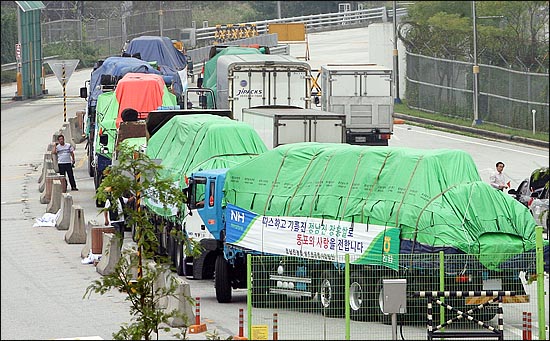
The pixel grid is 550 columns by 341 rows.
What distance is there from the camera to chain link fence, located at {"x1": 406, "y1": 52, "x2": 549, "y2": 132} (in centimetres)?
4697

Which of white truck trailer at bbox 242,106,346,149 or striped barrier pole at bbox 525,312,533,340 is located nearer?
striped barrier pole at bbox 525,312,533,340

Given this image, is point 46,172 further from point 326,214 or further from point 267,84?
point 326,214

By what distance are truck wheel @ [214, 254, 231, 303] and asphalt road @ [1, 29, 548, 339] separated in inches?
6.9

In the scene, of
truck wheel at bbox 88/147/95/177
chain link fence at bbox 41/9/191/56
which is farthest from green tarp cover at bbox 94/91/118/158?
chain link fence at bbox 41/9/191/56

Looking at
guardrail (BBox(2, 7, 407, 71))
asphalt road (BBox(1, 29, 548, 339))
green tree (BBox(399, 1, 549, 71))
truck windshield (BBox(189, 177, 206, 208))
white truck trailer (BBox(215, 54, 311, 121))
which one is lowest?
asphalt road (BBox(1, 29, 548, 339))

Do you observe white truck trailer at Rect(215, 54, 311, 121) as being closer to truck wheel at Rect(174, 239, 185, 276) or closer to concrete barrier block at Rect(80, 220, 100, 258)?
concrete barrier block at Rect(80, 220, 100, 258)

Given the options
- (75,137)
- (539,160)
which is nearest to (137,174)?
(539,160)

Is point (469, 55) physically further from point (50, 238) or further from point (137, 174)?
point (137, 174)

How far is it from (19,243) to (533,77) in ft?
82.3

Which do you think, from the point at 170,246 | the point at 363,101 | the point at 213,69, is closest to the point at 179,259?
the point at 170,246

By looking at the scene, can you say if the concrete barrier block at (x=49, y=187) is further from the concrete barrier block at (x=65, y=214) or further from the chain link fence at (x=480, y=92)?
the chain link fence at (x=480, y=92)

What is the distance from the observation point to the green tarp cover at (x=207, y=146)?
2591 centimetres

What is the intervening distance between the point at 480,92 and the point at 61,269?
96.3ft

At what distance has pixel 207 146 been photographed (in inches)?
1030
